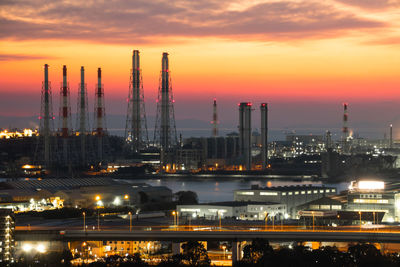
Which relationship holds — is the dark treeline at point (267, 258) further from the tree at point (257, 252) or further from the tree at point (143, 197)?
the tree at point (143, 197)

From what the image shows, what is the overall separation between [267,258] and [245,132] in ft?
92.1

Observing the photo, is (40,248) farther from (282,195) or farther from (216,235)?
(282,195)

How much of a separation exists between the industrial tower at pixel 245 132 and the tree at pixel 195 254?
86.6 feet

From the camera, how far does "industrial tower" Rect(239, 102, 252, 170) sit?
1403 inches

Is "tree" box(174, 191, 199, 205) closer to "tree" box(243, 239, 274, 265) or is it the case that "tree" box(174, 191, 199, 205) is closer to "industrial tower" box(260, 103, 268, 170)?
"tree" box(243, 239, 274, 265)

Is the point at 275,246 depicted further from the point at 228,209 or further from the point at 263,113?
the point at 263,113

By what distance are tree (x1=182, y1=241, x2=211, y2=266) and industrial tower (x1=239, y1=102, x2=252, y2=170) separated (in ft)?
86.6

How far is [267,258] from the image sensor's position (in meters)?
8.63

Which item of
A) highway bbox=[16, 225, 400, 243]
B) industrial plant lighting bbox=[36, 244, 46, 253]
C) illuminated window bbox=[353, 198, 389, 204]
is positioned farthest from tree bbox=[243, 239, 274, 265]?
illuminated window bbox=[353, 198, 389, 204]

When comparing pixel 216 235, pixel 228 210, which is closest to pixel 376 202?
pixel 228 210

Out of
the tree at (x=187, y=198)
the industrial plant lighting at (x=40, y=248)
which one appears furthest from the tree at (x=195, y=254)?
the tree at (x=187, y=198)

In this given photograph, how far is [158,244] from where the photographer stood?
10320 mm

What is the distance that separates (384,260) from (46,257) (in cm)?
323

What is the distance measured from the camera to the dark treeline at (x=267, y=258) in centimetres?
855
